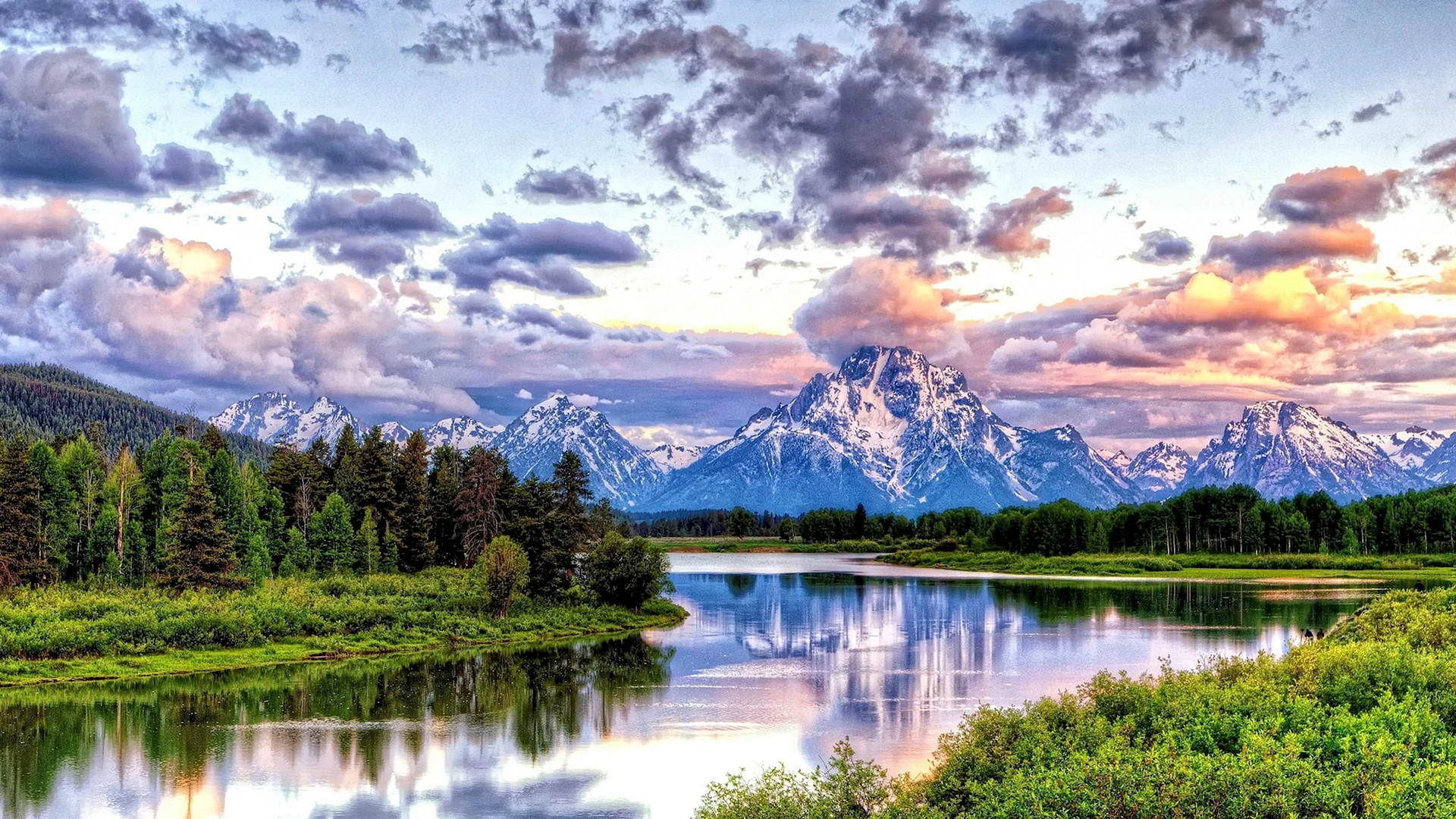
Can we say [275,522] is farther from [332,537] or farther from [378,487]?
[378,487]

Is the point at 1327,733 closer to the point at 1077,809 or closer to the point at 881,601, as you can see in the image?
the point at 1077,809

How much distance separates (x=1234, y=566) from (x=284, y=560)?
146782 mm

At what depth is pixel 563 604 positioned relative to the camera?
320ft

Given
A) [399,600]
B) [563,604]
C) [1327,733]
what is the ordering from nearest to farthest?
[1327,733] < [399,600] < [563,604]

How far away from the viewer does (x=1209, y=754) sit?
25406 millimetres

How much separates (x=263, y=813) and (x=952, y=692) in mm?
36737

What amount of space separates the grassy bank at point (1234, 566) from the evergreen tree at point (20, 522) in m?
143

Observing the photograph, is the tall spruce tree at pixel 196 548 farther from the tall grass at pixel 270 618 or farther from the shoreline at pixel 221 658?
the shoreline at pixel 221 658

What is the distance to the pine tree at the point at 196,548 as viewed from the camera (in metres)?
81.5

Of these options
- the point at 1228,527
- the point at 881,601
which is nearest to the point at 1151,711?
the point at 881,601

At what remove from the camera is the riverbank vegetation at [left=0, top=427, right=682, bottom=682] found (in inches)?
2768

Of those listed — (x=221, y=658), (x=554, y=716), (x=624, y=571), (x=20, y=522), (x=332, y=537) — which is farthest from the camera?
(x=332, y=537)

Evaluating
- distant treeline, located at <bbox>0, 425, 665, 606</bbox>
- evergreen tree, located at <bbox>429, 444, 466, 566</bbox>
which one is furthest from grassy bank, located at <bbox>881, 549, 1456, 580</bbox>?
evergreen tree, located at <bbox>429, 444, 466, 566</bbox>

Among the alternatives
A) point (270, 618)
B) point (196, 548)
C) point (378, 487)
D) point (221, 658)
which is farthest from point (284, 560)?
point (221, 658)
